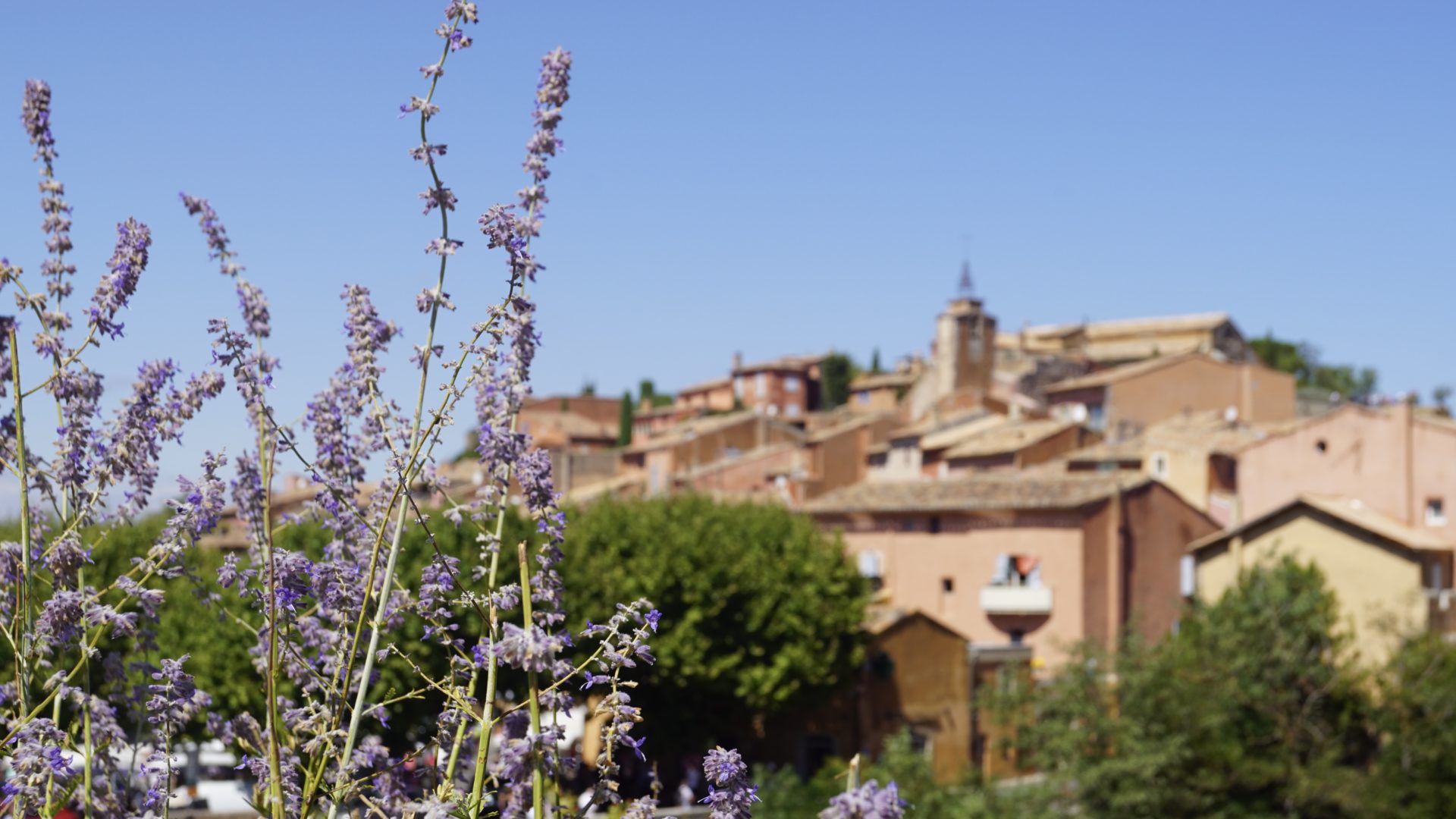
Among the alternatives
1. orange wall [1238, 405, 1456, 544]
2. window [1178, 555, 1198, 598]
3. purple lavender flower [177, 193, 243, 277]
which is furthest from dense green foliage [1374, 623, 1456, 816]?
purple lavender flower [177, 193, 243, 277]

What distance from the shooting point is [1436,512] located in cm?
4903

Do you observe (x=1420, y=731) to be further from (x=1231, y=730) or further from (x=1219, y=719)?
(x=1219, y=719)

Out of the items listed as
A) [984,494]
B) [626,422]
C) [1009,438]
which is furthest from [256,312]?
[626,422]

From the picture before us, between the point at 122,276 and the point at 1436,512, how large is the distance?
50085mm

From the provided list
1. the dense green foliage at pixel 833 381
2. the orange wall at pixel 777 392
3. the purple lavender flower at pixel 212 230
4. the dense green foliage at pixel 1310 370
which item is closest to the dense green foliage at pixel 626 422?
the orange wall at pixel 777 392

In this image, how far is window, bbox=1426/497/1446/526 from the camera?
48.7 metres

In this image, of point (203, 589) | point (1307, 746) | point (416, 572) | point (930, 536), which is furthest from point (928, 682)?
point (203, 589)

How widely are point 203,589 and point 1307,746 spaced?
37.9m

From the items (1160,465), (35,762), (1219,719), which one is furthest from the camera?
(1160,465)

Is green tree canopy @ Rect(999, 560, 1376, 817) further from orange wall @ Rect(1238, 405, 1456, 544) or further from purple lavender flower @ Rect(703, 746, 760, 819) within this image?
purple lavender flower @ Rect(703, 746, 760, 819)

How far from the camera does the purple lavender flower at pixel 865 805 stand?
2.75m

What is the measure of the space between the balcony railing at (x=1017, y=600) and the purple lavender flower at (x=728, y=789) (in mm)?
44009

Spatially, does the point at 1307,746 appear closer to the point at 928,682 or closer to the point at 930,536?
the point at 928,682

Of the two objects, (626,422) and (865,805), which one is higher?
(626,422)
